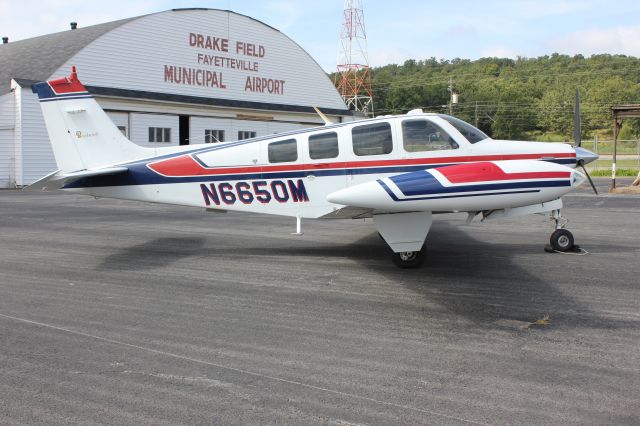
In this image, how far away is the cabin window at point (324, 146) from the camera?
29.3 feet

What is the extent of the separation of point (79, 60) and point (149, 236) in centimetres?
2278

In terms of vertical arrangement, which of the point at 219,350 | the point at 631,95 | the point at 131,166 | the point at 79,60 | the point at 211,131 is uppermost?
the point at 631,95

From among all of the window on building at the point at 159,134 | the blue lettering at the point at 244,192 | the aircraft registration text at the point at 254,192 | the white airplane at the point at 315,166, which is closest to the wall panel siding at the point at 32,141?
the window on building at the point at 159,134

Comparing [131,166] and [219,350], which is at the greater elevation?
[131,166]

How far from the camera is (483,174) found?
678 cm

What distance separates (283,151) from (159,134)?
2723 cm

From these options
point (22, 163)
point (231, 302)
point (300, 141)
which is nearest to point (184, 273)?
point (231, 302)

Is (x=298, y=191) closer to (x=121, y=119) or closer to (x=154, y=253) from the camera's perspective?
(x=154, y=253)

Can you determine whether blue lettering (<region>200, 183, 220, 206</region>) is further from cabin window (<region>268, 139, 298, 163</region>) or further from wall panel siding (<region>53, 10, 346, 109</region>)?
wall panel siding (<region>53, 10, 346, 109</region>)

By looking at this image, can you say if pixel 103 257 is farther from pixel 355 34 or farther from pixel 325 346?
pixel 355 34

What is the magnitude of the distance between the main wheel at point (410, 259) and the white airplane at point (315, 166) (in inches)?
0.6

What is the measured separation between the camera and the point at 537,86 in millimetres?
99812

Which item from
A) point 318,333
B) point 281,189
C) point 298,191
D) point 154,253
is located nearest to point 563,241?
point 298,191

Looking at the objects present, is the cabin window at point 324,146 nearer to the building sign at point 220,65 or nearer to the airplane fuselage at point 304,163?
the airplane fuselage at point 304,163
